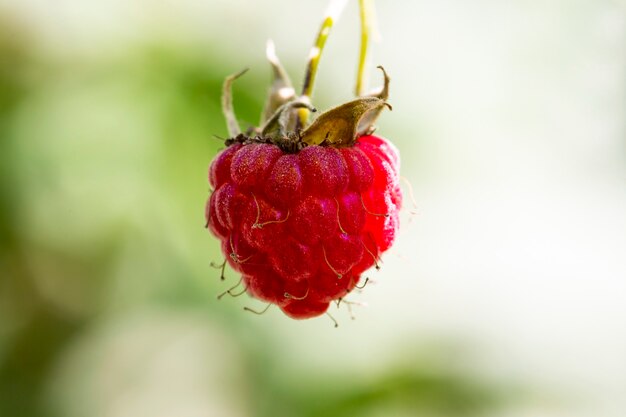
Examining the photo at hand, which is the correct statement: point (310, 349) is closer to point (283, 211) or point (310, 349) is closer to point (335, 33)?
point (335, 33)

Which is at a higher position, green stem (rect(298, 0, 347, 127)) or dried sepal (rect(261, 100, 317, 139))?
green stem (rect(298, 0, 347, 127))

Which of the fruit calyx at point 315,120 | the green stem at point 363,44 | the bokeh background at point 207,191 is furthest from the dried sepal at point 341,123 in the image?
the bokeh background at point 207,191

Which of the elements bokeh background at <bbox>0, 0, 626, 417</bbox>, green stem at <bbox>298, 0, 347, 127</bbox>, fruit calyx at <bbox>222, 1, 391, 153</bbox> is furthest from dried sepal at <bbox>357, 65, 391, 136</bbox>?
bokeh background at <bbox>0, 0, 626, 417</bbox>

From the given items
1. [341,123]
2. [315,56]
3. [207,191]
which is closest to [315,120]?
[341,123]

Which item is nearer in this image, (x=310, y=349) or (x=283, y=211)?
(x=283, y=211)

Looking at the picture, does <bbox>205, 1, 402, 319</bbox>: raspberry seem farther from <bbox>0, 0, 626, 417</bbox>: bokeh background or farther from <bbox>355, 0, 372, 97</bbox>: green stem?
<bbox>0, 0, 626, 417</bbox>: bokeh background

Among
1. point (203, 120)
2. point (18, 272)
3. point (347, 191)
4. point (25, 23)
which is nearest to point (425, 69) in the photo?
point (203, 120)

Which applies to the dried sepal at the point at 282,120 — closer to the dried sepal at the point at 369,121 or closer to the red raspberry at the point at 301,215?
the red raspberry at the point at 301,215
